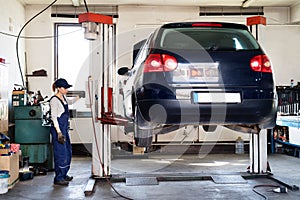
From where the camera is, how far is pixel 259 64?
326cm

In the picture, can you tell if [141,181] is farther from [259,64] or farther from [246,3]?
[246,3]

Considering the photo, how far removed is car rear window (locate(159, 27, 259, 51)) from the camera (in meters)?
3.30

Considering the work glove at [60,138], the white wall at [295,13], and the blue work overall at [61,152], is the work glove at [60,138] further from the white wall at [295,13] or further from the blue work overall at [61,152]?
the white wall at [295,13]

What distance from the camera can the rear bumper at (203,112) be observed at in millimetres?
3104

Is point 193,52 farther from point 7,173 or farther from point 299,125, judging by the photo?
point 299,125

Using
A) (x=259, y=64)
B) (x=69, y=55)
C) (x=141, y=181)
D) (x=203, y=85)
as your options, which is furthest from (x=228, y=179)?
(x=69, y=55)

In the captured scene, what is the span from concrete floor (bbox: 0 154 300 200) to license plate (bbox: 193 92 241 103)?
203 cm

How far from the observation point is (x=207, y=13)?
28.7 feet

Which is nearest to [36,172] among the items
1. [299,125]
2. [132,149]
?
[132,149]

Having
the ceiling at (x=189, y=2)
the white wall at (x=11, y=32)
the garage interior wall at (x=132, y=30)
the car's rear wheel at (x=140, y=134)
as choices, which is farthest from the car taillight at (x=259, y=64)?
the garage interior wall at (x=132, y=30)

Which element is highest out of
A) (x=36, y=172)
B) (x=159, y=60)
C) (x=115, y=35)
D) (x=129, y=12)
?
(x=129, y=12)

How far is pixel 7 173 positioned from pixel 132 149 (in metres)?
3.53

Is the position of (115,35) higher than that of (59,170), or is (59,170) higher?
(115,35)

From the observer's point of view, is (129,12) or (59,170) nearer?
(59,170)
